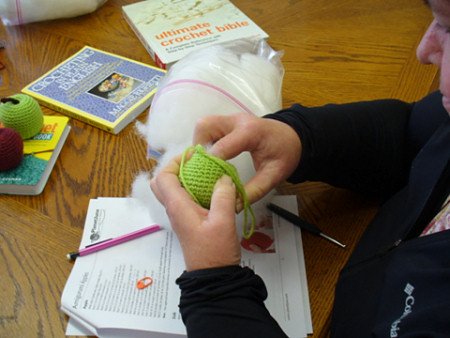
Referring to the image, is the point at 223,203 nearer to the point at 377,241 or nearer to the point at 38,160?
the point at 377,241

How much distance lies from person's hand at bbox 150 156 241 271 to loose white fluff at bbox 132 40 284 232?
0.14 metres

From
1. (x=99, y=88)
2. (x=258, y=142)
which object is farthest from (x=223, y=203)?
(x=99, y=88)

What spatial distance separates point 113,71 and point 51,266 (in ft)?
1.78

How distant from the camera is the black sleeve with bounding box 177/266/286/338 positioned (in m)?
0.44

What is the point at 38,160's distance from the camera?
0.73 meters

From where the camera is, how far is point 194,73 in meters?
0.74

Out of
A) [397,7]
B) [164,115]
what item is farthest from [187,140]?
[397,7]

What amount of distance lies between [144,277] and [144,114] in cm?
42

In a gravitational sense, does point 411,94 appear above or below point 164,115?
below

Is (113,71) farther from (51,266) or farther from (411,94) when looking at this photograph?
(411,94)

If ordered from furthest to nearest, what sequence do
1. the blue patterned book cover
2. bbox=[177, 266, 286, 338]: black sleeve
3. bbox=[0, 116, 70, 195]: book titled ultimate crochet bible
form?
the blue patterned book cover < bbox=[0, 116, 70, 195]: book titled ultimate crochet bible < bbox=[177, 266, 286, 338]: black sleeve

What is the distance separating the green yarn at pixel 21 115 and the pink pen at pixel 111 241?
309 millimetres

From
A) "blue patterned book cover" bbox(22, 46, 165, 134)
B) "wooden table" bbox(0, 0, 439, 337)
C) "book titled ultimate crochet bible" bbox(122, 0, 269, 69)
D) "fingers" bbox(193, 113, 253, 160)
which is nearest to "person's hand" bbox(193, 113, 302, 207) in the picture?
"fingers" bbox(193, 113, 253, 160)

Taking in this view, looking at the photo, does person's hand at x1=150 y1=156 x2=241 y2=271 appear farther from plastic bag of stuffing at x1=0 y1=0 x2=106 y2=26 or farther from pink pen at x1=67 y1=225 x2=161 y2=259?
A: plastic bag of stuffing at x1=0 y1=0 x2=106 y2=26
